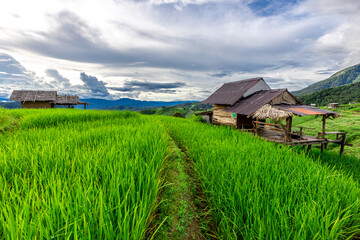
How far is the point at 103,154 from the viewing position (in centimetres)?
250

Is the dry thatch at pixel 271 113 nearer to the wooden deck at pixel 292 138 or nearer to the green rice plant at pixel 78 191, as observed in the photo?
the wooden deck at pixel 292 138

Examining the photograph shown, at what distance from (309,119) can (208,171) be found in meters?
43.2

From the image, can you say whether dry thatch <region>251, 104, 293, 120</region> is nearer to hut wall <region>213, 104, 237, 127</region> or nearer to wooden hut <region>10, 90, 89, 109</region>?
hut wall <region>213, 104, 237, 127</region>

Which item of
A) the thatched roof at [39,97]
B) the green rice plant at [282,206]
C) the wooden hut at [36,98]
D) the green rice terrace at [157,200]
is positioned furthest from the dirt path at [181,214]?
the thatched roof at [39,97]

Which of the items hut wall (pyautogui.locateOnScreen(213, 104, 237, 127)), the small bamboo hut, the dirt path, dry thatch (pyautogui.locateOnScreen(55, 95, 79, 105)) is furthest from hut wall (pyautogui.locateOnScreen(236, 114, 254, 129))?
dry thatch (pyautogui.locateOnScreen(55, 95, 79, 105))

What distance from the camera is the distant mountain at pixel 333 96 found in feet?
312

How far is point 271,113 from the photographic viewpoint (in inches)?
452

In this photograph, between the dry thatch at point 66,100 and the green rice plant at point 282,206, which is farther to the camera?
the dry thatch at point 66,100

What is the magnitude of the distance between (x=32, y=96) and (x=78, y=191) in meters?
39.2

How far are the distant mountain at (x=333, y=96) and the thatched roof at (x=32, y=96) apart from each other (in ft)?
423

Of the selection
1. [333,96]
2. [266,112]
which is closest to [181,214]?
[266,112]

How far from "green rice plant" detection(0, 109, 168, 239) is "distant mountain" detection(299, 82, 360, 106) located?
416ft

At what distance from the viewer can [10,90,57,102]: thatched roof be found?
2741 centimetres

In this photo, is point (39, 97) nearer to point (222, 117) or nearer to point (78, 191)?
point (222, 117)
